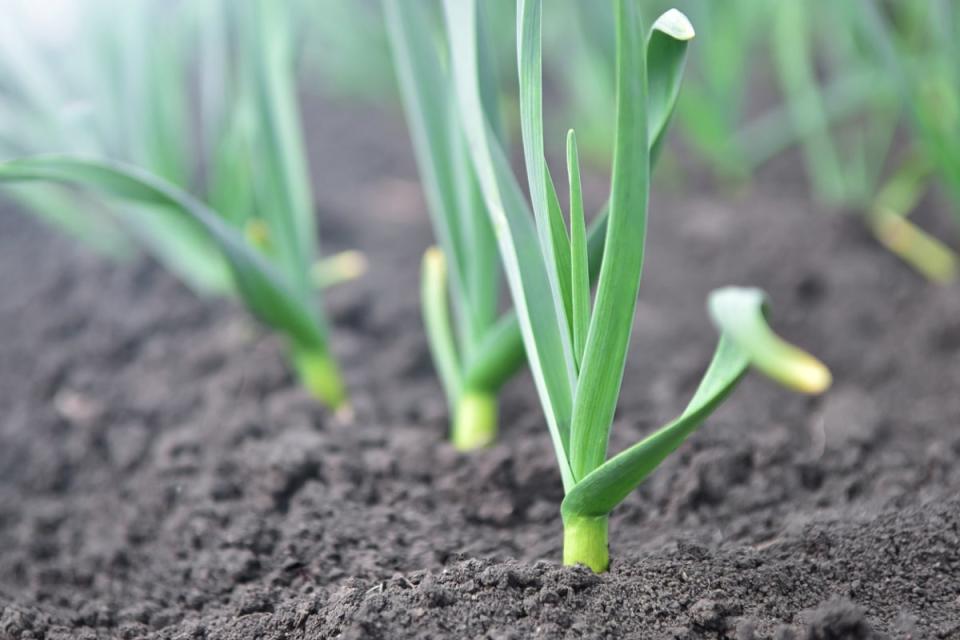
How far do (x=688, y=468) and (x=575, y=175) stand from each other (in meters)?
0.42

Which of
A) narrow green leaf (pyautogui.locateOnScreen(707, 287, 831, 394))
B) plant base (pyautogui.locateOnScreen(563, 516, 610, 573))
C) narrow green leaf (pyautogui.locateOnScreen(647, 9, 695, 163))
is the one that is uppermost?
narrow green leaf (pyautogui.locateOnScreen(647, 9, 695, 163))

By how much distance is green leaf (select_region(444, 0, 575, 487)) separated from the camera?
80 cm

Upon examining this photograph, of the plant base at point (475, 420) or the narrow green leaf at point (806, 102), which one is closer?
the plant base at point (475, 420)

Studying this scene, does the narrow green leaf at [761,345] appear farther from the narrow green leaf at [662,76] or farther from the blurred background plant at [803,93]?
the blurred background plant at [803,93]

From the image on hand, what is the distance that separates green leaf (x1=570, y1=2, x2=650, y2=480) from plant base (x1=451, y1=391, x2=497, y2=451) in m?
0.34

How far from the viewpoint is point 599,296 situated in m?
0.71

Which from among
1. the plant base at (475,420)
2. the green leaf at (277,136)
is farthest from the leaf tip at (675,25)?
the green leaf at (277,136)

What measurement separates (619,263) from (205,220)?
500 mm

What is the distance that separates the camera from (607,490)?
745mm

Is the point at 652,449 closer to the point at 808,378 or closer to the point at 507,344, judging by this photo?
the point at 808,378

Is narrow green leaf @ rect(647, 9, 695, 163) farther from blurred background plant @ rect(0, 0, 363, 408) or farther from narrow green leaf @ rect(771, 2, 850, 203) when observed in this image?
narrow green leaf @ rect(771, 2, 850, 203)

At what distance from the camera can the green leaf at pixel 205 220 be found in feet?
2.80

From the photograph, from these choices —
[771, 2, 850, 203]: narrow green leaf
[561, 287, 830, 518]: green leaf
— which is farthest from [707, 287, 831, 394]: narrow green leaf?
[771, 2, 850, 203]: narrow green leaf

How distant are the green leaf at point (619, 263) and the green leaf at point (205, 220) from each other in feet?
1.60
